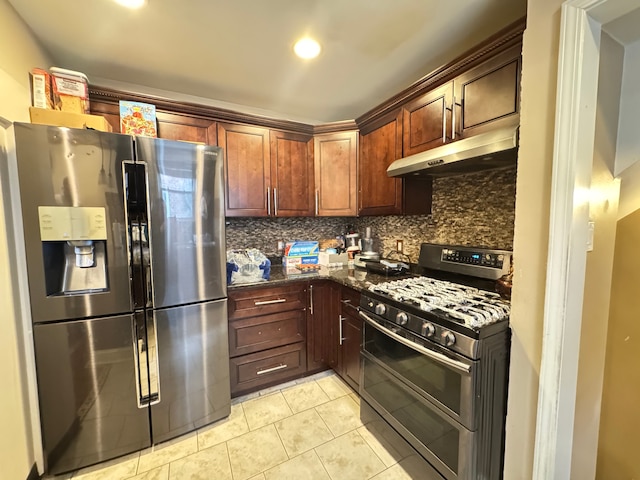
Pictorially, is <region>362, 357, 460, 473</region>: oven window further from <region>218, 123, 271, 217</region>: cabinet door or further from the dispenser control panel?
the dispenser control panel

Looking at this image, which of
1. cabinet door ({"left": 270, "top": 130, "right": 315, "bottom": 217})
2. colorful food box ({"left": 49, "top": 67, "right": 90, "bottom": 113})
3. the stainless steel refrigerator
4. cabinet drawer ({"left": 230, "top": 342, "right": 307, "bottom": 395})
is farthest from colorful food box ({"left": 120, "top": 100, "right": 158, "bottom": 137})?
cabinet drawer ({"left": 230, "top": 342, "right": 307, "bottom": 395})

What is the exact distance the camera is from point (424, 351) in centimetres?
123

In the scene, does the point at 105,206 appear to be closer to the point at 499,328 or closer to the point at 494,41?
the point at 499,328

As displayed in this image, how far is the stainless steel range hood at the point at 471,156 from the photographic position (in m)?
1.19

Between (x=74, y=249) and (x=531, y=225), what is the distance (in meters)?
2.24

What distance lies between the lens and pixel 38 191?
130 cm

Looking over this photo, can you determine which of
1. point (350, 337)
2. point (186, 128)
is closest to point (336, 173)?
point (186, 128)

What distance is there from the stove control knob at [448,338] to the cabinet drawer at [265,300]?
3.91 ft

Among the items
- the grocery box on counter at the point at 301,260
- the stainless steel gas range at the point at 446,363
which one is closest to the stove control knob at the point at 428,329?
the stainless steel gas range at the point at 446,363

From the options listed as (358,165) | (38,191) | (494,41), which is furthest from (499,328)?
(38,191)

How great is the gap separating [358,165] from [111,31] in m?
1.86

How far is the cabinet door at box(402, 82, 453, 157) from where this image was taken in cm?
161

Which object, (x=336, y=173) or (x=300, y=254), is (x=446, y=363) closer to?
(x=300, y=254)

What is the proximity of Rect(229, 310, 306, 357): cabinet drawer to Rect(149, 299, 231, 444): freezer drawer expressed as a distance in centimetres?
15
